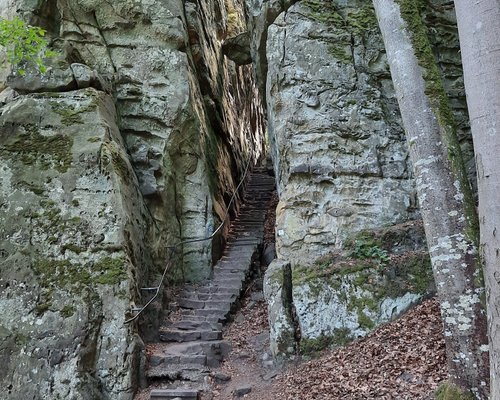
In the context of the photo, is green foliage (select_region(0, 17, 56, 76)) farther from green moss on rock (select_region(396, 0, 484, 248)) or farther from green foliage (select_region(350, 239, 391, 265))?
green foliage (select_region(350, 239, 391, 265))

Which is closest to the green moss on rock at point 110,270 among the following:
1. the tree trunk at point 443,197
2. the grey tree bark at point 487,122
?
the tree trunk at point 443,197

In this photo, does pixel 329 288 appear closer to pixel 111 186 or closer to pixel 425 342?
pixel 425 342

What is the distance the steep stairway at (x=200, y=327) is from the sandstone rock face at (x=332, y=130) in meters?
2.21

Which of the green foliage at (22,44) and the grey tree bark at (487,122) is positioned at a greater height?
the green foliage at (22,44)

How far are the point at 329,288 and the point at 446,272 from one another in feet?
9.55

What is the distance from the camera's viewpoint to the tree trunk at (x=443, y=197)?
3.97 meters

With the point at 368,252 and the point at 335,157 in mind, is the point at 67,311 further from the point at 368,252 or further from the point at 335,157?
the point at 335,157

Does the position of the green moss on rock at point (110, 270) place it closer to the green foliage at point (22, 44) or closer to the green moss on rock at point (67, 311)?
the green moss on rock at point (67, 311)

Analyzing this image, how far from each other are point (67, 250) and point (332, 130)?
5672 millimetres

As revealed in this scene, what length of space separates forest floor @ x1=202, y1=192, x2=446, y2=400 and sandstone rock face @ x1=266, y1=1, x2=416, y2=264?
193 centimetres

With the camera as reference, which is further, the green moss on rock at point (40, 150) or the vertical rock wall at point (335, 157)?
the green moss on rock at point (40, 150)

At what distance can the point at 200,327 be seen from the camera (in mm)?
8656

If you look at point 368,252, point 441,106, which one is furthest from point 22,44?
point 441,106

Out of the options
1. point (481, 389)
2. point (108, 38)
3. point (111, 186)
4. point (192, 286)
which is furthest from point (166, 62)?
point (481, 389)
